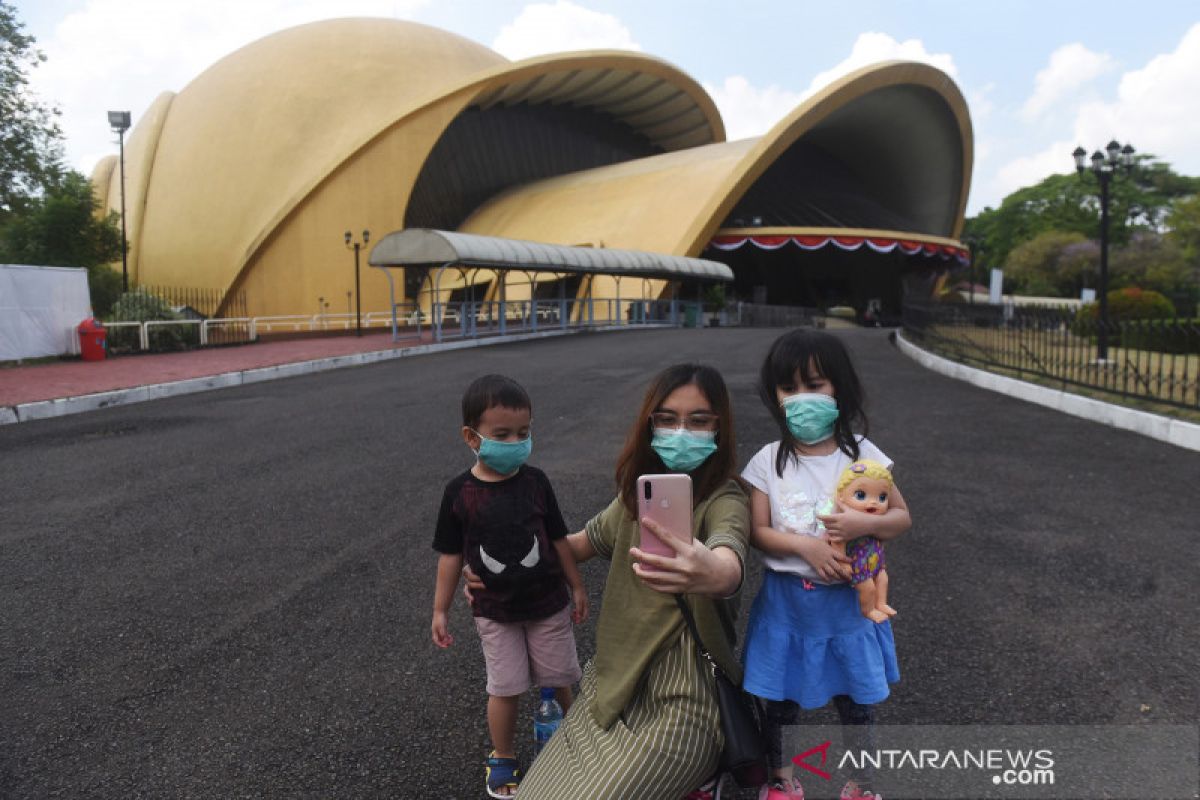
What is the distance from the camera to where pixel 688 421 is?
181 centimetres

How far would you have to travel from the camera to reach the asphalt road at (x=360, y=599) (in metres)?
2.23

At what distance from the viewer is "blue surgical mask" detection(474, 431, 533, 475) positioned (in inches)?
80.8

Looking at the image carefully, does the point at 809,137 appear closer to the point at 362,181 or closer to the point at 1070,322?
the point at 362,181

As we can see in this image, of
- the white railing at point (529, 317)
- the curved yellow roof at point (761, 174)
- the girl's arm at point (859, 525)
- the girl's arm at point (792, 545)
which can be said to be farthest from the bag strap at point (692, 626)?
the curved yellow roof at point (761, 174)

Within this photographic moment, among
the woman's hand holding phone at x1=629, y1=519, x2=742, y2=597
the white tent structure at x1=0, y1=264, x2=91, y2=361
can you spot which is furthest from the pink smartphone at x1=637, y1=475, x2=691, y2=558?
the white tent structure at x1=0, y1=264, x2=91, y2=361

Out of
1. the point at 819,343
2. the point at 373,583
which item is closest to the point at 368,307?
the point at 373,583

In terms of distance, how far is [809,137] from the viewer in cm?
4034

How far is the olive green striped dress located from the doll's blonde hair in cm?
25

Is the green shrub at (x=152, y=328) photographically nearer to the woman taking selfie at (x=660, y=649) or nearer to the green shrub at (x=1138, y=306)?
the woman taking selfie at (x=660, y=649)

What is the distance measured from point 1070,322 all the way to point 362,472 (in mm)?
7922

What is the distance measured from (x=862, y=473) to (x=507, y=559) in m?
0.96

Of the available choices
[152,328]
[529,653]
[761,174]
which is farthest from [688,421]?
[761,174]

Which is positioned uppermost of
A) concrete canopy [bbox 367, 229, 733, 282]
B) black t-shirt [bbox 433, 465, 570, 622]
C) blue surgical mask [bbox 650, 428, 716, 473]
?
concrete canopy [bbox 367, 229, 733, 282]

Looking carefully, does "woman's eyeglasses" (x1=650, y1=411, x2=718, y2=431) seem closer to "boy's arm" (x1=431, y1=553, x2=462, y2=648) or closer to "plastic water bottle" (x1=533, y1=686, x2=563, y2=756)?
"boy's arm" (x1=431, y1=553, x2=462, y2=648)
